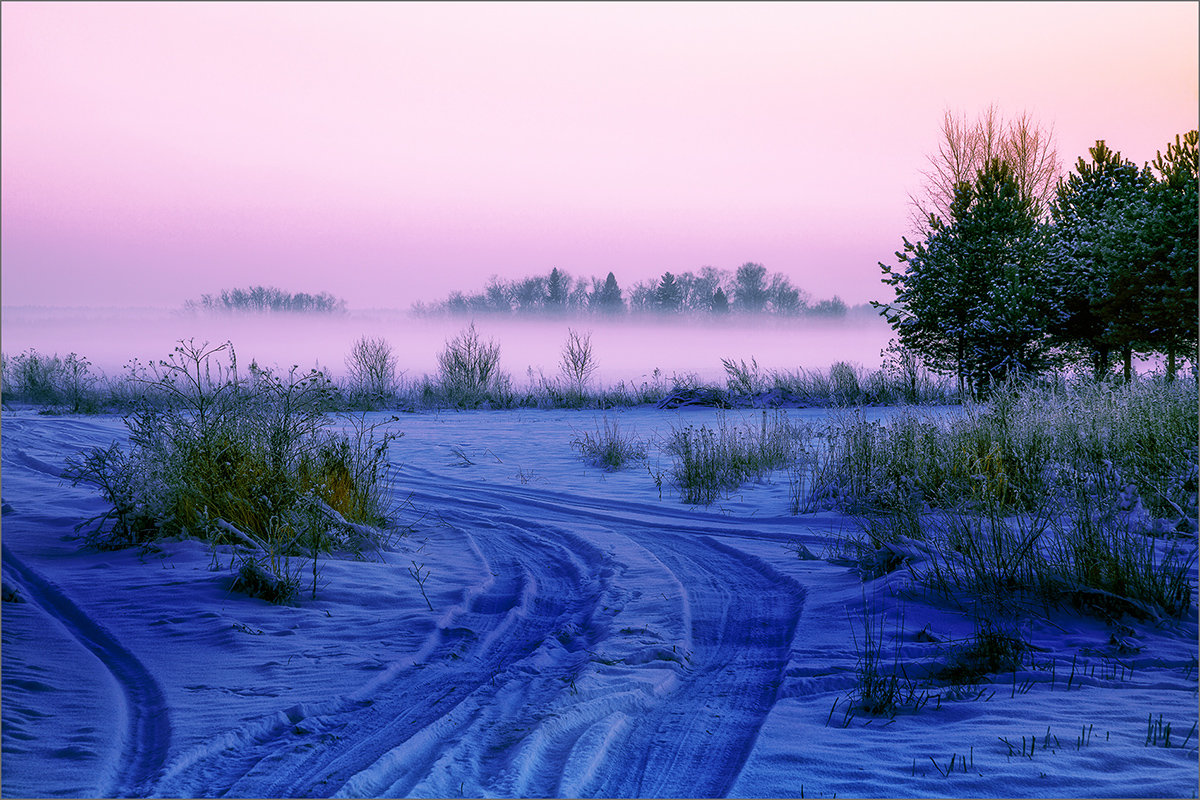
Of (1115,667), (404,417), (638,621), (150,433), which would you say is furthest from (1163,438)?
(404,417)

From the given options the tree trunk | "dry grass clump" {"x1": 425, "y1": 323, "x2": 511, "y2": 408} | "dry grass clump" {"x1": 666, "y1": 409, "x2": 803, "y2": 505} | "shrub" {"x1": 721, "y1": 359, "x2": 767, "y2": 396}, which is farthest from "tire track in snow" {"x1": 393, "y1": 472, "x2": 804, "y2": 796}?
the tree trunk

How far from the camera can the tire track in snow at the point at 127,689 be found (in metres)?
2.80

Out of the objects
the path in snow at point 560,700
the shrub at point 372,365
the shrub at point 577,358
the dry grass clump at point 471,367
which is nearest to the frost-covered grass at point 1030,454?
the path in snow at point 560,700

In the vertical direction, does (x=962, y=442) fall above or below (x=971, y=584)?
above

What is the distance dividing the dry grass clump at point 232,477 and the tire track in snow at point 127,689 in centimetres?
100

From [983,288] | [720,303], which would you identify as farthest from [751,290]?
[983,288]

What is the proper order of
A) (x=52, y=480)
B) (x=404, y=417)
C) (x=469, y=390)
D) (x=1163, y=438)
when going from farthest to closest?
(x=469, y=390)
(x=404, y=417)
(x=52, y=480)
(x=1163, y=438)

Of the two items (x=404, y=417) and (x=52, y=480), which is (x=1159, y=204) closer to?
(x=404, y=417)

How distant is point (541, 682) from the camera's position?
373cm

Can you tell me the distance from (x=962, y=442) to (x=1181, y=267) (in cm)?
1293

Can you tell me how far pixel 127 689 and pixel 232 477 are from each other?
2.77 m

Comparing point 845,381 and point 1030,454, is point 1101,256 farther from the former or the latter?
point 1030,454

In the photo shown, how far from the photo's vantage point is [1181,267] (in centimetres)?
1661

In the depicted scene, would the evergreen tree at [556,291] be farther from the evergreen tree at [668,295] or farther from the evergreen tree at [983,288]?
the evergreen tree at [983,288]
